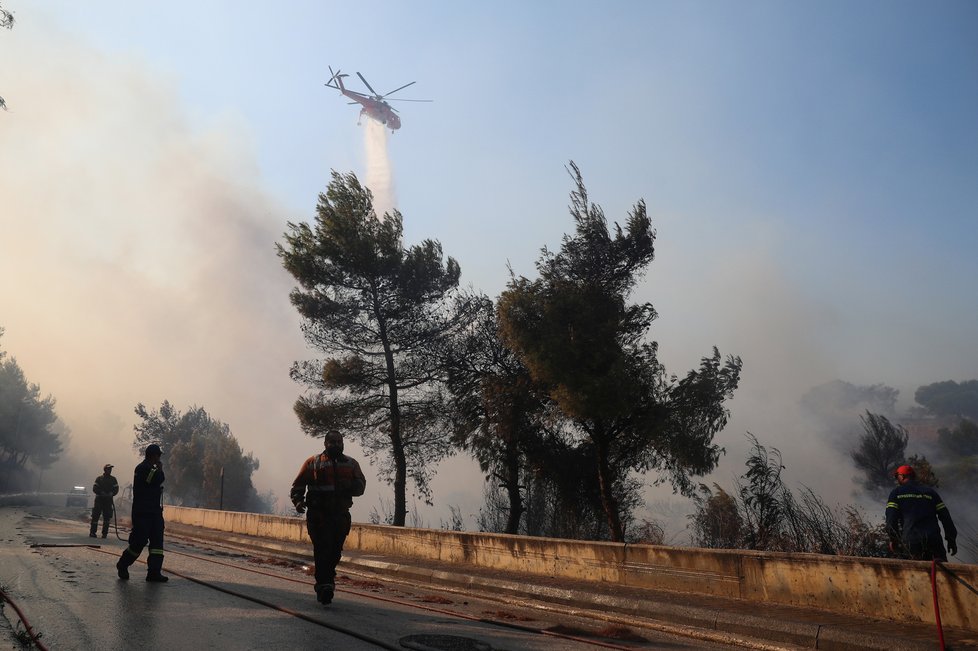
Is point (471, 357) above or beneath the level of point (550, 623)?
above

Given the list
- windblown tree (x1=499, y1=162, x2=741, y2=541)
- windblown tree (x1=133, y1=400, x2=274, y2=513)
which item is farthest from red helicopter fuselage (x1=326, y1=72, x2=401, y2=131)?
windblown tree (x1=499, y1=162, x2=741, y2=541)

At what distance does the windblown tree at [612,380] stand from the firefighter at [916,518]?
9.44 meters

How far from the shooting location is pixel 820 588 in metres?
7.02

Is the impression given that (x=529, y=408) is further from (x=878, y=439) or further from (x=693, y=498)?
(x=878, y=439)

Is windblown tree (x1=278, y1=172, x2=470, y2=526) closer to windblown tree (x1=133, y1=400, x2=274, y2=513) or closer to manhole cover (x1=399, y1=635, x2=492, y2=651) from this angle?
manhole cover (x1=399, y1=635, x2=492, y2=651)

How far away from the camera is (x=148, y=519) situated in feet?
28.2

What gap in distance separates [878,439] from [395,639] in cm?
3608

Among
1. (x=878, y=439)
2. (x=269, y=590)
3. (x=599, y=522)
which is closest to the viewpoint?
(x=269, y=590)

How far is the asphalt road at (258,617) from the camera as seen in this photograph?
17.1 ft

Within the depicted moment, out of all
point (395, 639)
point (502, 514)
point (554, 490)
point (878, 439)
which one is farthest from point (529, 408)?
point (878, 439)

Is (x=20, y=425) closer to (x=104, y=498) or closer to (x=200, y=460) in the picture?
(x=200, y=460)

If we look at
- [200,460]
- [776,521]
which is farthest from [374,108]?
[776,521]

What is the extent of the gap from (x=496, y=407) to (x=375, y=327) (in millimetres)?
5861

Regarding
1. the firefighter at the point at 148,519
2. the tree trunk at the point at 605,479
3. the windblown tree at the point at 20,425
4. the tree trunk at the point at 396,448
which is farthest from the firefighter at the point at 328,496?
the windblown tree at the point at 20,425
